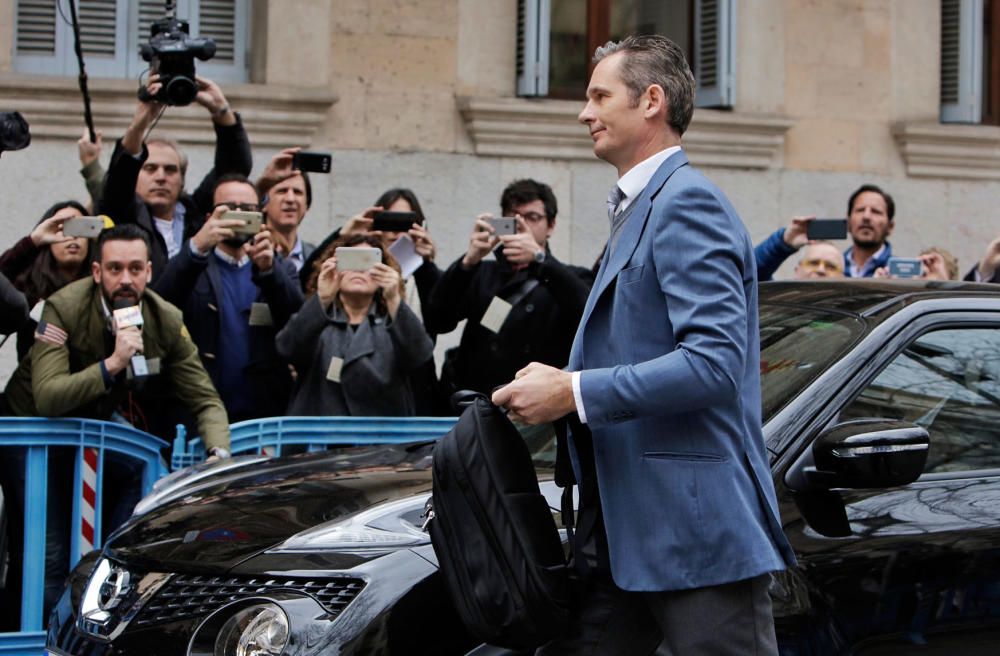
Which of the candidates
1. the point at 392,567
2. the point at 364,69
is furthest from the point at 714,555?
the point at 364,69

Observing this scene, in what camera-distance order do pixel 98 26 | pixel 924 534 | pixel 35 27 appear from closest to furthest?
pixel 924 534 < pixel 35 27 < pixel 98 26

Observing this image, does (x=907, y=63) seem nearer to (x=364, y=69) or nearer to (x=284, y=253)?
(x=364, y=69)

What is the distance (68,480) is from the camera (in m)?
5.68

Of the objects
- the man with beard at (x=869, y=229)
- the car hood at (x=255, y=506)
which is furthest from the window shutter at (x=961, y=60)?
the car hood at (x=255, y=506)

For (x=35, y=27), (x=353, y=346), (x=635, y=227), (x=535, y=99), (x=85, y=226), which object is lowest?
(x=353, y=346)

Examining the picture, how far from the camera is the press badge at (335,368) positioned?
6379mm

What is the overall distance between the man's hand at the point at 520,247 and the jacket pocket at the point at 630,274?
3.48m

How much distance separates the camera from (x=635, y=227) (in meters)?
3.33

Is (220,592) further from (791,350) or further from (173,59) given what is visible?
(173,59)

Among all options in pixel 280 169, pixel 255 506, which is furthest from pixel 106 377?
pixel 255 506

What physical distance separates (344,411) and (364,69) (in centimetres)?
412

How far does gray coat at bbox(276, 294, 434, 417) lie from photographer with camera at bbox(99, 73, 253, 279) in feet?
3.24

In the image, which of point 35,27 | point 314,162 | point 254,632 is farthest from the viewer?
point 35,27

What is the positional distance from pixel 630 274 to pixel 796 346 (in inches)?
44.7
